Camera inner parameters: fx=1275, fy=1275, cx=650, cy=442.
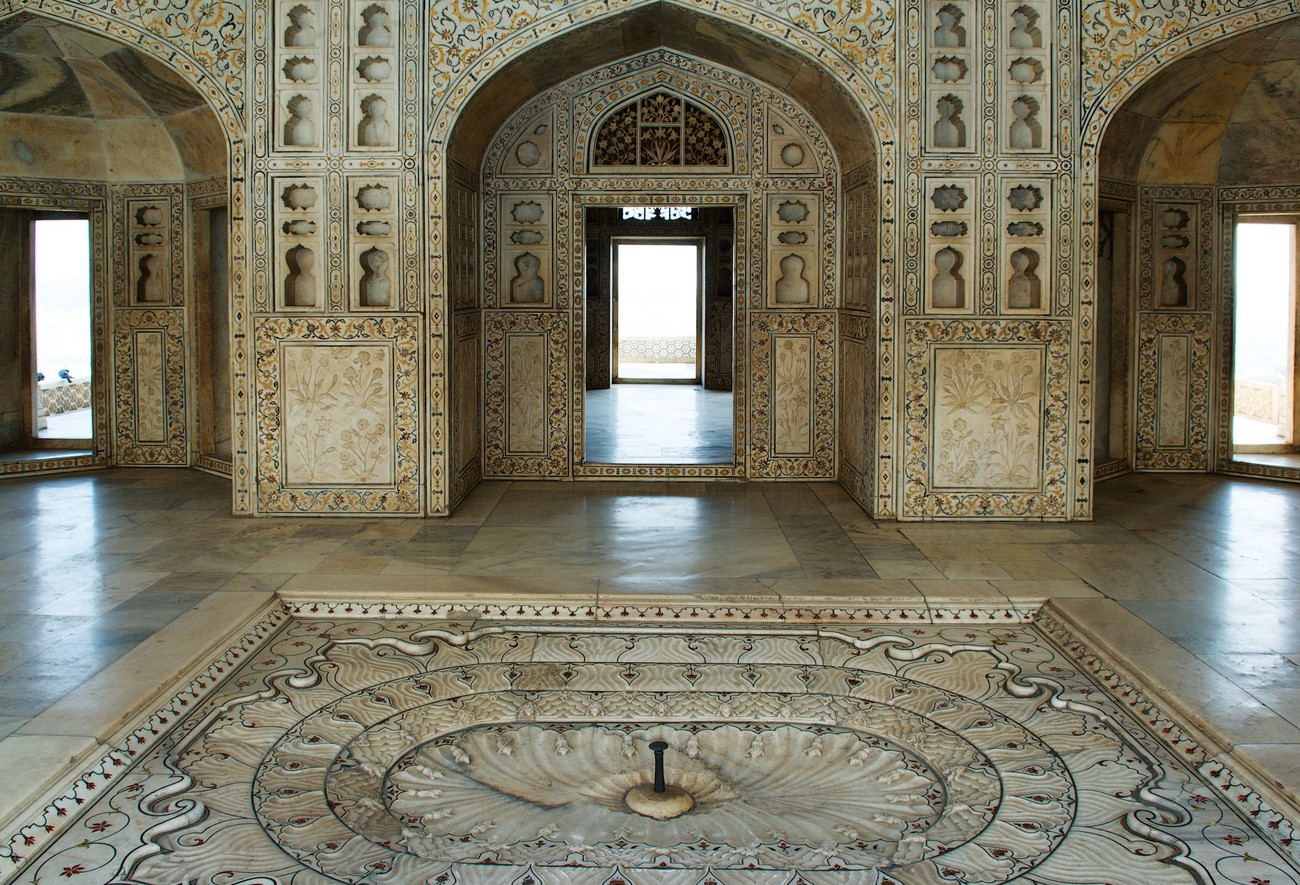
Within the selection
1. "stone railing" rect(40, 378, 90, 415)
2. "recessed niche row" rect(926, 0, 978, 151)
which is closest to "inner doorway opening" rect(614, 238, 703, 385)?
"stone railing" rect(40, 378, 90, 415)

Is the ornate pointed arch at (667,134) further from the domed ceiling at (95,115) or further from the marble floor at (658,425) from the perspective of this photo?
the domed ceiling at (95,115)

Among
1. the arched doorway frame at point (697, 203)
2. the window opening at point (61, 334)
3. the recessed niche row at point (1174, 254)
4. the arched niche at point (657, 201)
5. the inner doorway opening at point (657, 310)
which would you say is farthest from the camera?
the inner doorway opening at point (657, 310)

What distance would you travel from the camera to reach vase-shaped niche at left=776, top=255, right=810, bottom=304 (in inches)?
336

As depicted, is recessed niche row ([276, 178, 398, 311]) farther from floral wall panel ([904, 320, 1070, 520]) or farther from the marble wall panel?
floral wall panel ([904, 320, 1070, 520])

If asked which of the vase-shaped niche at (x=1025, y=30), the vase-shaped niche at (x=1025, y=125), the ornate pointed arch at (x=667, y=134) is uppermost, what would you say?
the vase-shaped niche at (x=1025, y=30)

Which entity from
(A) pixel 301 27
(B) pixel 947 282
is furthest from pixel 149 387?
(B) pixel 947 282

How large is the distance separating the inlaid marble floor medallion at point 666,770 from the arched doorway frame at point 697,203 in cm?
346

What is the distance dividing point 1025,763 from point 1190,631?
4.70 ft

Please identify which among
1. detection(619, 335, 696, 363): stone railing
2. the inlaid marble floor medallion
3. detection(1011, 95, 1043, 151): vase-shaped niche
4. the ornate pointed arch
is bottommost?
the inlaid marble floor medallion

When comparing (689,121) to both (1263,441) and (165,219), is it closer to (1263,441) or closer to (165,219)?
(165,219)

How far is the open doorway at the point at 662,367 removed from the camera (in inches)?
392

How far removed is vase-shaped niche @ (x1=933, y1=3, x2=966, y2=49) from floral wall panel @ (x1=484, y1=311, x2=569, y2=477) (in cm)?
301

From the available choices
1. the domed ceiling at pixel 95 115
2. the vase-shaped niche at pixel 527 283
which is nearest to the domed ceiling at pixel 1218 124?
the vase-shaped niche at pixel 527 283

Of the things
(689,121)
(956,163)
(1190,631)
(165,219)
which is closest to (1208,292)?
(956,163)
